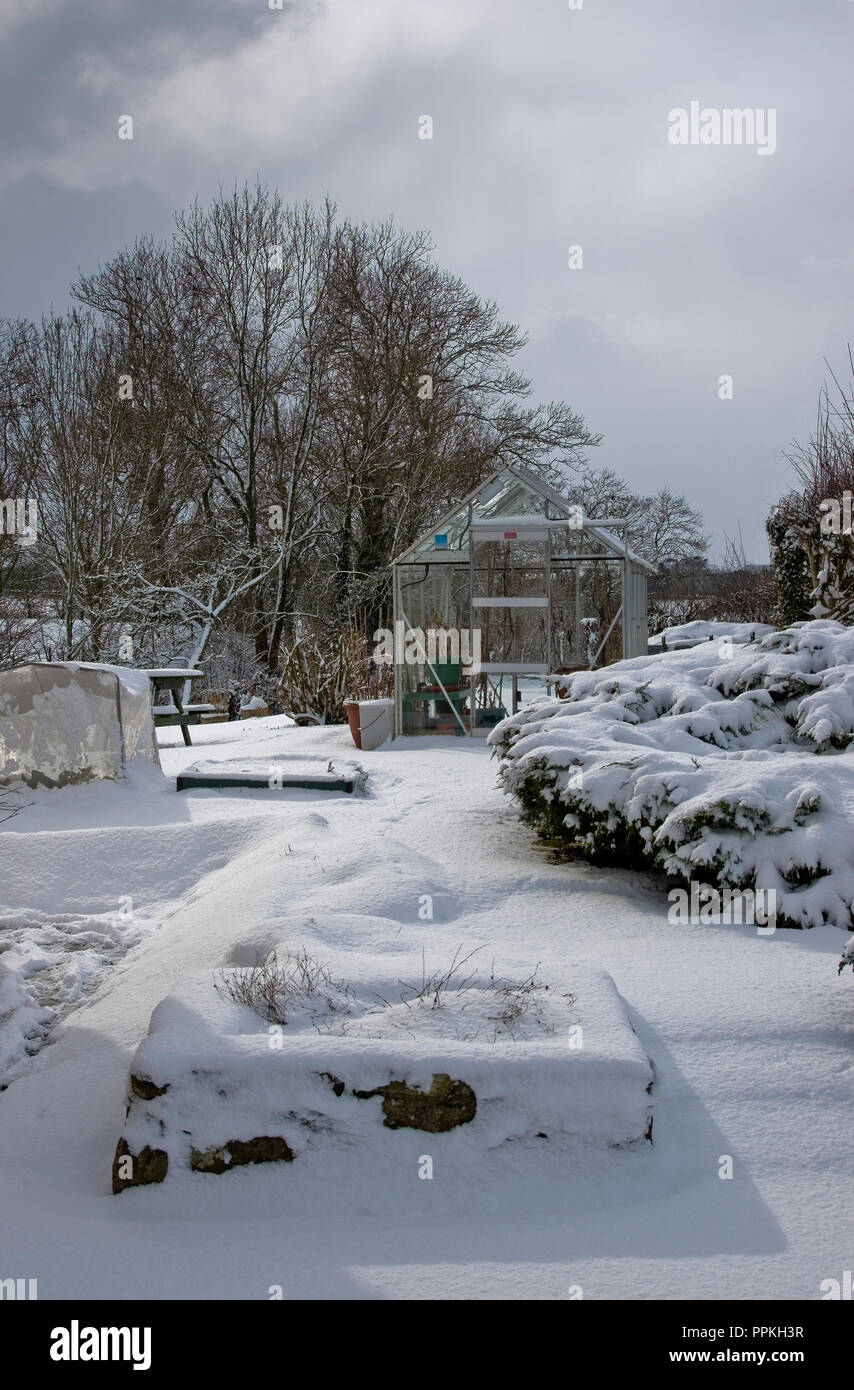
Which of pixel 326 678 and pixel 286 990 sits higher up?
pixel 326 678

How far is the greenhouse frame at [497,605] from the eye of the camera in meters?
14.0

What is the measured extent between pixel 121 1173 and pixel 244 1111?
39 centimetres

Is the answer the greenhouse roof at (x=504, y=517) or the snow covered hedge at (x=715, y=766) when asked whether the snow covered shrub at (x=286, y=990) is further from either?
the greenhouse roof at (x=504, y=517)

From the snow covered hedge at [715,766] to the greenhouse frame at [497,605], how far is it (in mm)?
5451

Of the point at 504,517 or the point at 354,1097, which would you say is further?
the point at 504,517

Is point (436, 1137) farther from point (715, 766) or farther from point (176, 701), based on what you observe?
point (176, 701)

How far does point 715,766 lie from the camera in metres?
6.18

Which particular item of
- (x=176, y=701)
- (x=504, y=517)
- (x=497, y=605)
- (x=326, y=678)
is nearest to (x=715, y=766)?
(x=497, y=605)

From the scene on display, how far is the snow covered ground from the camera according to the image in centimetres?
285

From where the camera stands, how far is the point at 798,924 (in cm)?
539

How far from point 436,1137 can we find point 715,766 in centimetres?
344

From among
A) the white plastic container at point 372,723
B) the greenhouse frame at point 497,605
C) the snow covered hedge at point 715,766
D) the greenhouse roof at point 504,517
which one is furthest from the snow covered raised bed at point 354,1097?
the greenhouse roof at point 504,517

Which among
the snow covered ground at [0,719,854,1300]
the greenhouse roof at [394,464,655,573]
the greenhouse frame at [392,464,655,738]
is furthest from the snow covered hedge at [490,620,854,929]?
the greenhouse roof at [394,464,655,573]

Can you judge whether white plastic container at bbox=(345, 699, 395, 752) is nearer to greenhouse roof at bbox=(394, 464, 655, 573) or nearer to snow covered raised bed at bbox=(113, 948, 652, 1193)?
greenhouse roof at bbox=(394, 464, 655, 573)
